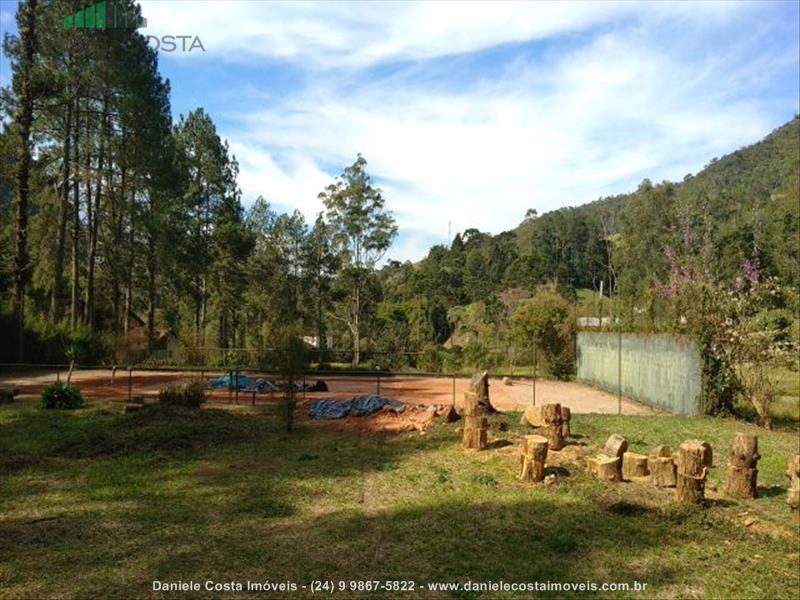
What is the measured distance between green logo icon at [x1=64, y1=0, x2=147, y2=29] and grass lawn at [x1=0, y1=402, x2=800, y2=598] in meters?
20.1

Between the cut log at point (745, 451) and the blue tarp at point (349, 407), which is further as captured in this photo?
the blue tarp at point (349, 407)

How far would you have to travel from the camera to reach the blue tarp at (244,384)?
58.6 ft

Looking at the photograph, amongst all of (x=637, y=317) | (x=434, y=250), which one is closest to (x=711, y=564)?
(x=637, y=317)

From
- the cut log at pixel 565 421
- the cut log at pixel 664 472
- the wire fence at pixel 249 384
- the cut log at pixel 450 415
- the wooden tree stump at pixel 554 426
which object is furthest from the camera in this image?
the wire fence at pixel 249 384

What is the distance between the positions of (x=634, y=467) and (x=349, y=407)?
773 centimetres

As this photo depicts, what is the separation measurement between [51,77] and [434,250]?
2775 inches

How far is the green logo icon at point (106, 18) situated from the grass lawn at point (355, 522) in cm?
2005

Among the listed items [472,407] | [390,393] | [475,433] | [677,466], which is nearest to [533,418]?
[472,407]

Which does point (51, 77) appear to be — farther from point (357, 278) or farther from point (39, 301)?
point (357, 278)

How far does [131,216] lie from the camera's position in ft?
91.8

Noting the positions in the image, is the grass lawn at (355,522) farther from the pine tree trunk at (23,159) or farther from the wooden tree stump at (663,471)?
the pine tree trunk at (23,159)

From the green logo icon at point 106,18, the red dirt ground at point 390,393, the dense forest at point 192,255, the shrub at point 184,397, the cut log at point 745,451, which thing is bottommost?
the red dirt ground at point 390,393

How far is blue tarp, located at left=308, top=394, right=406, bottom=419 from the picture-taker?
13.7 m

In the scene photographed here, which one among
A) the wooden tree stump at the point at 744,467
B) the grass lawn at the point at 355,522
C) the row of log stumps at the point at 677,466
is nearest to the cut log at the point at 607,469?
the row of log stumps at the point at 677,466
